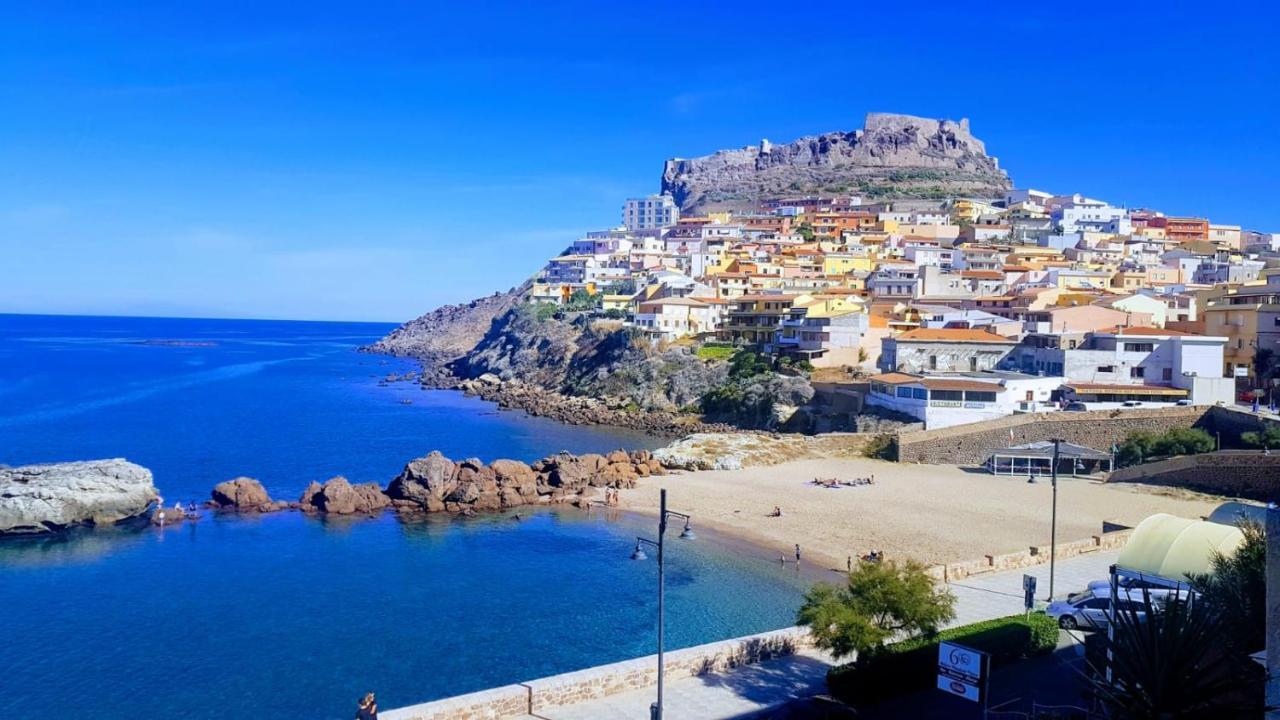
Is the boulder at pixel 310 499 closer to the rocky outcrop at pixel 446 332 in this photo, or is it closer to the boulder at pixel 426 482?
the boulder at pixel 426 482

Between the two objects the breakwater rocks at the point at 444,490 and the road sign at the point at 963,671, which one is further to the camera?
the breakwater rocks at the point at 444,490

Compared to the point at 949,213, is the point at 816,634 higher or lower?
lower

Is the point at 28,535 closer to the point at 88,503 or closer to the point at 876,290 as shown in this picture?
the point at 88,503

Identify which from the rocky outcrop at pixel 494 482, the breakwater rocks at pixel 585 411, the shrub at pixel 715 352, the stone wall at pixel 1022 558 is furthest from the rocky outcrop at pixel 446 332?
the stone wall at pixel 1022 558

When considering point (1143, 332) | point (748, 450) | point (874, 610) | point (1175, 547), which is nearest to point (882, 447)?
point (748, 450)

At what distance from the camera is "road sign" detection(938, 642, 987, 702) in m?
13.5

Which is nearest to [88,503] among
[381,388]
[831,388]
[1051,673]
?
[1051,673]

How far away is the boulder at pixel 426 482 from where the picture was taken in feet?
131

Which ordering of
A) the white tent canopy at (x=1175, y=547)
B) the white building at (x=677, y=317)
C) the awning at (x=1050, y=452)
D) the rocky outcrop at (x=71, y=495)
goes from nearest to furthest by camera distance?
the white tent canopy at (x=1175, y=547)
the rocky outcrop at (x=71, y=495)
the awning at (x=1050, y=452)
the white building at (x=677, y=317)

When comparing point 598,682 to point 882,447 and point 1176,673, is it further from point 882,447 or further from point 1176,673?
point 882,447

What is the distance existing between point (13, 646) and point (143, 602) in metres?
3.95

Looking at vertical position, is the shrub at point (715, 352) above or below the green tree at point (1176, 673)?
above

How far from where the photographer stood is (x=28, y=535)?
34656 millimetres

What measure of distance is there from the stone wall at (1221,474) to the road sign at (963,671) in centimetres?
2601
